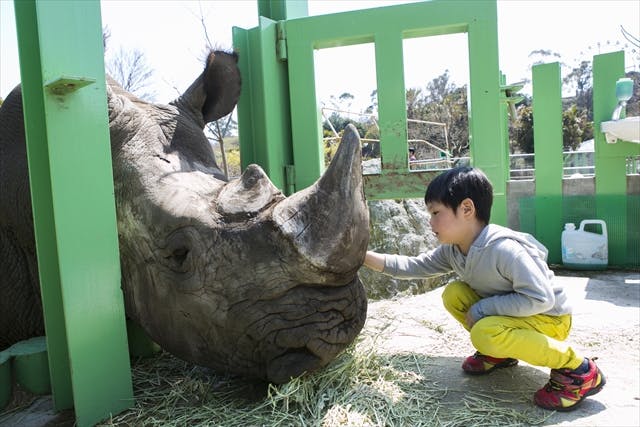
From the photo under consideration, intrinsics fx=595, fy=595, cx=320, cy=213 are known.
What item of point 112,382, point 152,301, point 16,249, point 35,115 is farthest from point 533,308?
point 16,249

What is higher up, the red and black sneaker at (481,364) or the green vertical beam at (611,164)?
the green vertical beam at (611,164)

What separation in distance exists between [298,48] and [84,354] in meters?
2.70

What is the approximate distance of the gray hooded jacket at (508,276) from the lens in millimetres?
2924

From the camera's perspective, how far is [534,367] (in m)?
3.41

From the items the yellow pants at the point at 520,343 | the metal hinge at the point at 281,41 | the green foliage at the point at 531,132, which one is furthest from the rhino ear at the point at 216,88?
the green foliage at the point at 531,132

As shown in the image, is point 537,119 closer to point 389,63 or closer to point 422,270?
point 389,63

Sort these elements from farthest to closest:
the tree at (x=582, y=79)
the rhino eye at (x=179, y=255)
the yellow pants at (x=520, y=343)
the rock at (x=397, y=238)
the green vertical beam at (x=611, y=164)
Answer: the tree at (x=582, y=79), the green vertical beam at (x=611, y=164), the rock at (x=397, y=238), the yellow pants at (x=520, y=343), the rhino eye at (x=179, y=255)

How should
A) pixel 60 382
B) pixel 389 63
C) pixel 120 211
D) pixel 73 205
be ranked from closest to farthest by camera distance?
pixel 73 205 < pixel 60 382 < pixel 120 211 < pixel 389 63

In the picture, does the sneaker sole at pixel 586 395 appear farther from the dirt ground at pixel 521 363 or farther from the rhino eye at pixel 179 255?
the rhino eye at pixel 179 255

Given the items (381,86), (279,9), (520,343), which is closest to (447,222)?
(520,343)

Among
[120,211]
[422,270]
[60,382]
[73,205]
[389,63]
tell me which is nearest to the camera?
[73,205]

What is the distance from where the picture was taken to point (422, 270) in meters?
3.52

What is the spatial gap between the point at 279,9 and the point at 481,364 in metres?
2.98

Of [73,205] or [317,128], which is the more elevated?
[317,128]
